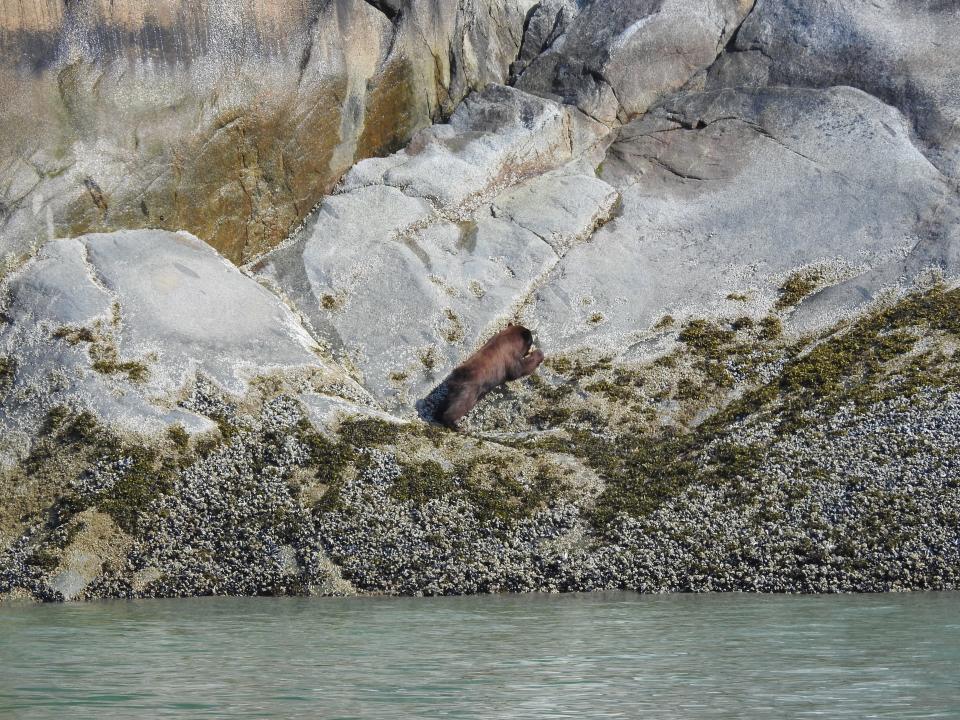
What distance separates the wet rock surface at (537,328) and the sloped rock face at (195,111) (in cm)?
11

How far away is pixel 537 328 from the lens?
68.5ft

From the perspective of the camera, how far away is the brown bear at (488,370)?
18.8 m

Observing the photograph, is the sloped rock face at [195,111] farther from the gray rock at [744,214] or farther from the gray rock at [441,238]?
the gray rock at [744,214]

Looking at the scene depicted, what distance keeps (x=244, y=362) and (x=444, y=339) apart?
3.91 meters

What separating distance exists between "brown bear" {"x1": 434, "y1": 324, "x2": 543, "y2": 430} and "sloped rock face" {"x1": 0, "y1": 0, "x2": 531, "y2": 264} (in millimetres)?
5520

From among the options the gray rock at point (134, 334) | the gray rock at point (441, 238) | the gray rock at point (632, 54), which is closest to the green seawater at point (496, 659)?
the gray rock at point (134, 334)

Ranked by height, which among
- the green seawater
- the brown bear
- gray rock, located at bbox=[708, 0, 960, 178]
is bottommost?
the green seawater

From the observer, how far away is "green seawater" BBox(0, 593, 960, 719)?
26.7 feet

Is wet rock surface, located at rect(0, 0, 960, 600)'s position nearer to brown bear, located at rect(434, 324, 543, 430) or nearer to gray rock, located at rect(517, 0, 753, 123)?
gray rock, located at rect(517, 0, 753, 123)

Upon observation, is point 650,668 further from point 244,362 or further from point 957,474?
point 244,362

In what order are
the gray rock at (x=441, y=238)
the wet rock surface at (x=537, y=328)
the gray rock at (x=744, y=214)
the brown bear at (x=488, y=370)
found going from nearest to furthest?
the wet rock surface at (x=537, y=328), the brown bear at (x=488, y=370), the gray rock at (x=441, y=238), the gray rock at (x=744, y=214)

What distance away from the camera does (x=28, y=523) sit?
607 inches

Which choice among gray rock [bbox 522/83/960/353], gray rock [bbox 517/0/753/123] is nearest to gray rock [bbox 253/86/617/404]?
gray rock [bbox 522/83/960/353]

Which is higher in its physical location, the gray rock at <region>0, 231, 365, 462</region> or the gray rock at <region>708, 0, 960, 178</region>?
the gray rock at <region>708, 0, 960, 178</region>
